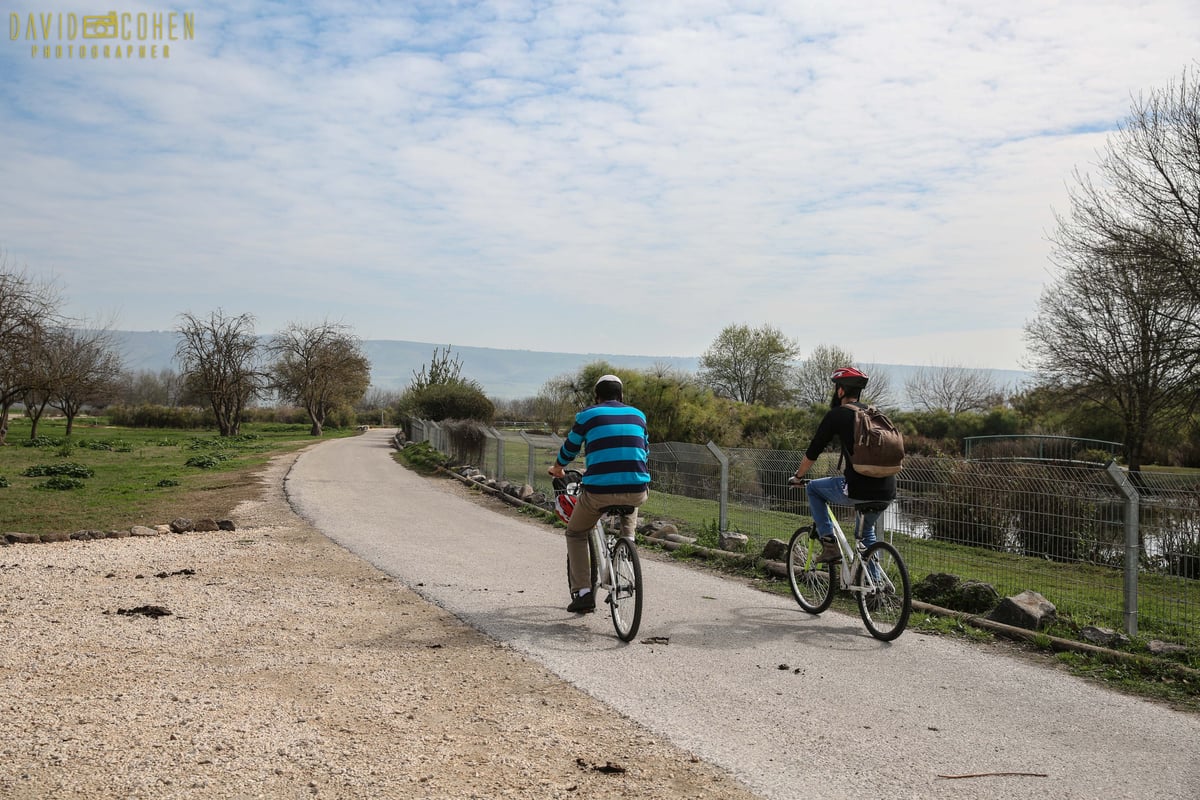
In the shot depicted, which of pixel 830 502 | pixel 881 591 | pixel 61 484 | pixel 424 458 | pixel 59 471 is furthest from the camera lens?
pixel 424 458

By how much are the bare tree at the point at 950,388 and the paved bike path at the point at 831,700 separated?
79501 mm

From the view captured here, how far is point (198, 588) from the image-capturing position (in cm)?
905

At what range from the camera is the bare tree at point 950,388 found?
85.5m

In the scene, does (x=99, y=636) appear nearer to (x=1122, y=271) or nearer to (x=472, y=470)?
(x=472, y=470)

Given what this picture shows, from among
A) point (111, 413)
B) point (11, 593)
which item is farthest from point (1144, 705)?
point (111, 413)

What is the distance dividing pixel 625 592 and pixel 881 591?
197 centimetres

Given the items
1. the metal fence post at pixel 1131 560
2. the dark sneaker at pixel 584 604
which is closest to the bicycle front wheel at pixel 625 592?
the dark sneaker at pixel 584 604

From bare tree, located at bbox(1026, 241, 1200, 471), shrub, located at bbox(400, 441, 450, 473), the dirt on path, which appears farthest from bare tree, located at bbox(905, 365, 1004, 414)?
the dirt on path

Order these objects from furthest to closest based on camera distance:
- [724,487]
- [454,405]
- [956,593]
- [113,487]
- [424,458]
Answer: [454,405] → [424,458] → [113,487] → [724,487] → [956,593]

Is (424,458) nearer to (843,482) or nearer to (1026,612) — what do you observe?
(843,482)

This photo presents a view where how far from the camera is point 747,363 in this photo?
7262 centimetres

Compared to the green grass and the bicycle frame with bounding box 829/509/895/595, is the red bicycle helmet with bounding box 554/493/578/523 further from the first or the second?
the green grass

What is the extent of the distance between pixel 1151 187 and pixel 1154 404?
7.54m

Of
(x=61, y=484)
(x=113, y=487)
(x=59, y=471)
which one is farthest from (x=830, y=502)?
(x=59, y=471)
